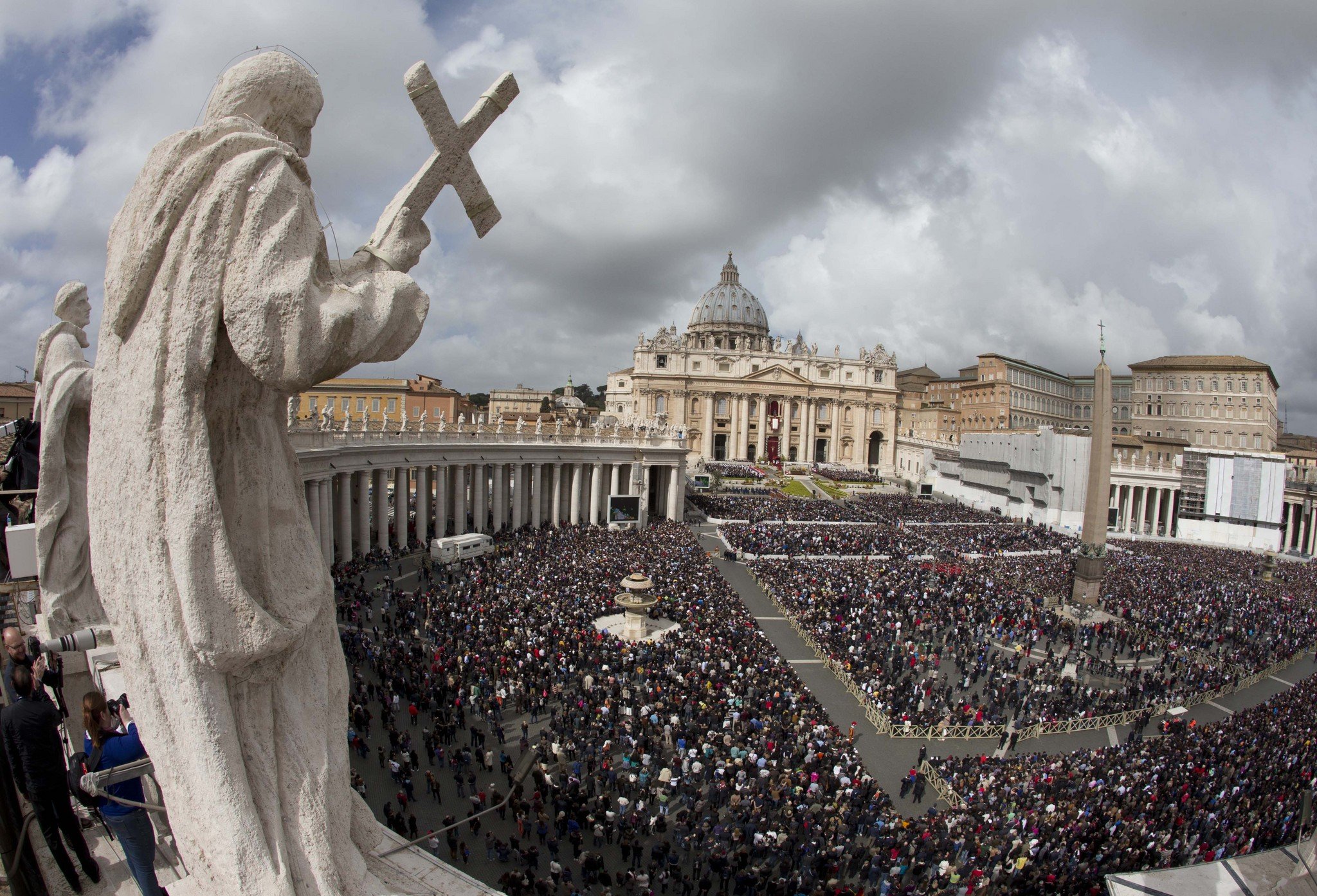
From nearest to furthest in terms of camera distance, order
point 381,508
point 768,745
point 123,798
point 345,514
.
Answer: point 123,798 → point 768,745 → point 345,514 → point 381,508

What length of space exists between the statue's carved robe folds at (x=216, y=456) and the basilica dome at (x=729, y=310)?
123 m

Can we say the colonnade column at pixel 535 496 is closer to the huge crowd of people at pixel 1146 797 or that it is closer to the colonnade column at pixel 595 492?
the colonnade column at pixel 595 492

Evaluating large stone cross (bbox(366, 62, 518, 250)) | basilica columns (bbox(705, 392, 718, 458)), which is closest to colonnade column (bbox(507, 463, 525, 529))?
large stone cross (bbox(366, 62, 518, 250))

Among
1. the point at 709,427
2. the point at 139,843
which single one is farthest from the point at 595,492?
the point at 709,427

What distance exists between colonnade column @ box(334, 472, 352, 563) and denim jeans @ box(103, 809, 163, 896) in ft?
86.3

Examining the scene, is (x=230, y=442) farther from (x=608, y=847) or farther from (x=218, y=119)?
(x=608, y=847)

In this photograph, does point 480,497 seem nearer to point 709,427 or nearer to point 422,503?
point 422,503

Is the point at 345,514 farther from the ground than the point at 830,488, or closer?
farther from the ground

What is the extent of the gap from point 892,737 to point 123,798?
15.4 m

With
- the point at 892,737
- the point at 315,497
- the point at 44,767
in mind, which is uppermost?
the point at 44,767

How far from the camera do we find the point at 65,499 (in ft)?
16.1

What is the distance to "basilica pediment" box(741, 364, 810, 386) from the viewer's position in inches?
3649

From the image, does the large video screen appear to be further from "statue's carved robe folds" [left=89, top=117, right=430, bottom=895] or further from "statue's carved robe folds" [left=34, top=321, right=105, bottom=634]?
"statue's carved robe folds" [left=89, top=117, right=430, bottom=895]

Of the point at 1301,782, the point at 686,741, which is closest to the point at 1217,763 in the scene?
the point at 1301,782
